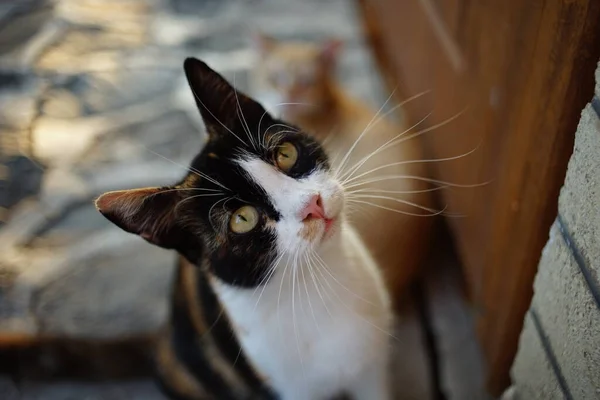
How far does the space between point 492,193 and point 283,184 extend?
46 centimetres

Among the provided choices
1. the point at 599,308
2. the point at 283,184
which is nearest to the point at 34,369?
the point at 283,184

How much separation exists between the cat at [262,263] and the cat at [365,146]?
115 millimetres

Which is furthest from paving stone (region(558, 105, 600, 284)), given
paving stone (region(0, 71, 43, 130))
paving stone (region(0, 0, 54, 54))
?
paving stone (region(0, 0, 54, 54))

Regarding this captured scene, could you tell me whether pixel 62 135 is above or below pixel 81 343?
above

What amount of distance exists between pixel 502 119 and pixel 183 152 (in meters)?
1.02

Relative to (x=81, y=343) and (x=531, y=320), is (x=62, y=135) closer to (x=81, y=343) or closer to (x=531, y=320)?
(x=81, y=343)

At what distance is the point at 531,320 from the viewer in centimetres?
91

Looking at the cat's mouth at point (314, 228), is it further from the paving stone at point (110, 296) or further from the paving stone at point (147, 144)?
the paving stone at point (147, 144)

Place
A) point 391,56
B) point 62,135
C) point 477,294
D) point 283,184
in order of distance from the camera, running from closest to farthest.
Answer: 1. point 283,184
2. point 477,294
3. point 62,135
4. point 391,56

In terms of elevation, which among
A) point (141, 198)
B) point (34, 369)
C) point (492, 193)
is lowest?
point (34, 369)

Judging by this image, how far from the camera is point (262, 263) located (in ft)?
2.79

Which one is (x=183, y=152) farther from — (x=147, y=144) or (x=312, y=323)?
(x=312, y=323)

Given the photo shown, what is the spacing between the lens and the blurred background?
36.2 inches

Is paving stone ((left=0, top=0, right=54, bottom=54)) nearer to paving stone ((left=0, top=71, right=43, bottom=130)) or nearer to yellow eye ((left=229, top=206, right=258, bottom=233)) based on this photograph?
paving stone ((left=0, top=71, right=43, bottom=130))
